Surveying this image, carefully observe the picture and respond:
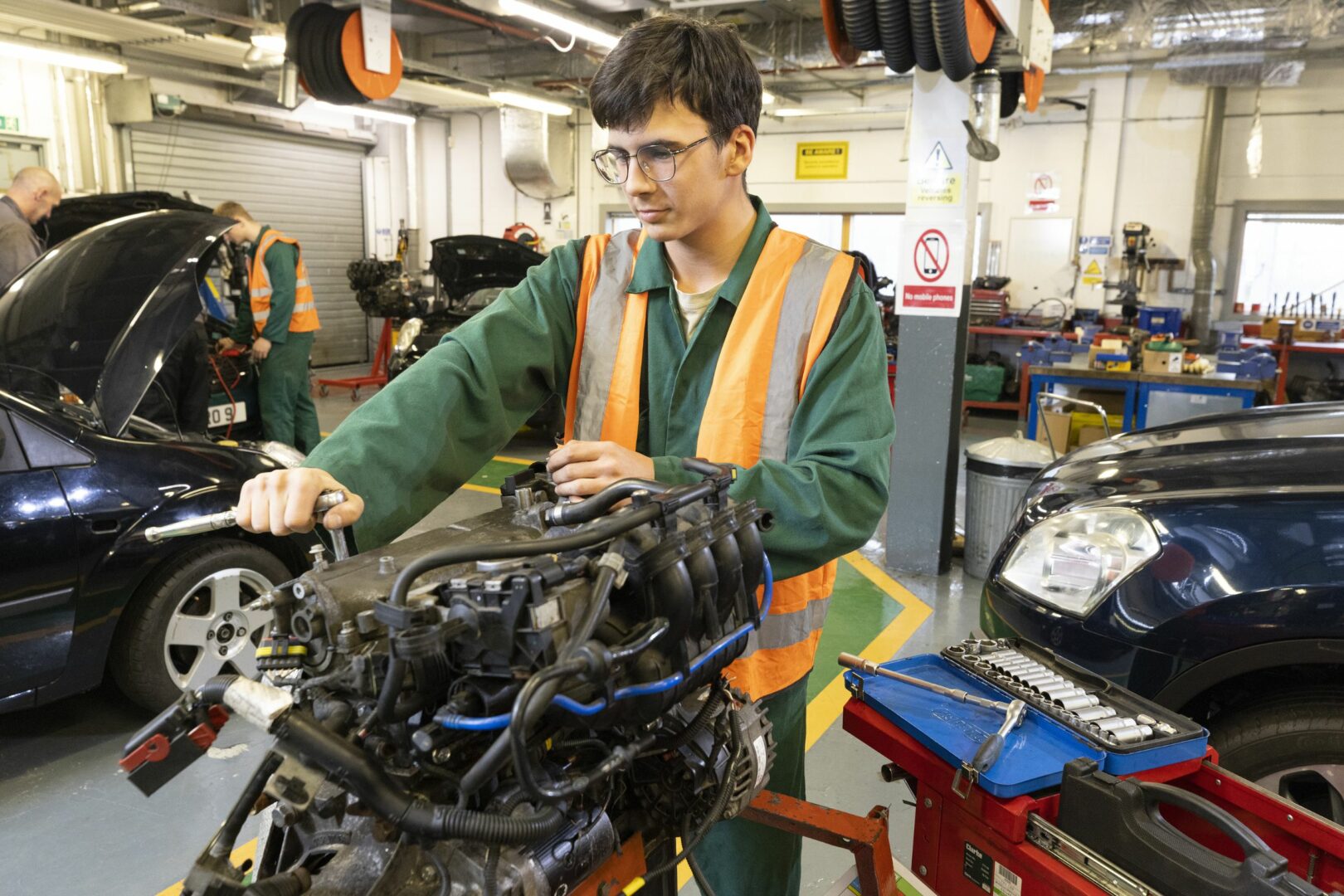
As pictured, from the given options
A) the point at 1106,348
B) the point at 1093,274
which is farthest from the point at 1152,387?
the point at 1093,274

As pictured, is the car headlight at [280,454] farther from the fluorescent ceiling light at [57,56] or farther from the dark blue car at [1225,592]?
the fluorescent ceiling light at [57,56]

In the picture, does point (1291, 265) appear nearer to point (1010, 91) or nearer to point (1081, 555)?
point (1010, 91)

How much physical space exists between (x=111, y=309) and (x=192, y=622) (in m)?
1.17

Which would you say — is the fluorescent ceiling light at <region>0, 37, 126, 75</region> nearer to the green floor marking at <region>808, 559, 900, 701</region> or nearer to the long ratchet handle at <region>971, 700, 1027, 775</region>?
the green floor marking at <region>808, 559, 900, 701</region>

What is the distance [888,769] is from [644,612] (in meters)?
0.87

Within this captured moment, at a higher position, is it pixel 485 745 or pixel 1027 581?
pixel 485 745

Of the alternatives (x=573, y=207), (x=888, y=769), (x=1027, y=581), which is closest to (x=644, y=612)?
(x=888, y=769)

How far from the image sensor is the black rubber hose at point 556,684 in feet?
2.96

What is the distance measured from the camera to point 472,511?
620 centimetres

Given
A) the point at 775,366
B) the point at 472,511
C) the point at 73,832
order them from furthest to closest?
the point at 472,511 < the point at 73,832 < the point at 775,366

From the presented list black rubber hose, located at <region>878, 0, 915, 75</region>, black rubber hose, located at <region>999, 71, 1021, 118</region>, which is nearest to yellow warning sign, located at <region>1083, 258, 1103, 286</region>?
black rubber hose, located at <region>999, 71, 1021, 118</region>

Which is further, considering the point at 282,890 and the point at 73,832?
the point at 73,832

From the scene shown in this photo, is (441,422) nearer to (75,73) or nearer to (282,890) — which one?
(282,890)

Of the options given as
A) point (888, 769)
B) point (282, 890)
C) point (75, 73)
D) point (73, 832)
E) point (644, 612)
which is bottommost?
point (73, 832)
